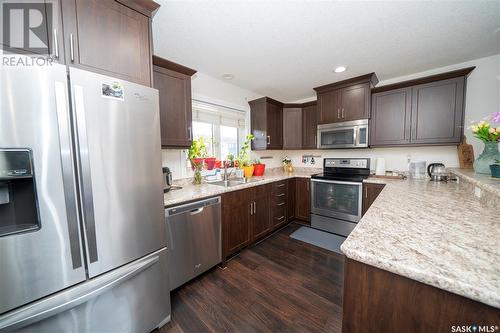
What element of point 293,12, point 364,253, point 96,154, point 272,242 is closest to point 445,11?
point 293,12

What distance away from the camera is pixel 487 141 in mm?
1526

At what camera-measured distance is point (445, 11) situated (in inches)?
56.2

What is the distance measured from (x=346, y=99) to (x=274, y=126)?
124 centimetres

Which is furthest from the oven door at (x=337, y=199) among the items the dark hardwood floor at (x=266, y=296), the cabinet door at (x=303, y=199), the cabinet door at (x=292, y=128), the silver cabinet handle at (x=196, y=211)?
the silver cabinet handle at (x=196, y=211)

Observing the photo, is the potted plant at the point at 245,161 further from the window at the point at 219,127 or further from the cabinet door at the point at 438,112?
the cabinet door at the point at 438,112

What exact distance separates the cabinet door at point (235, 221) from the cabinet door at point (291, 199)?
1.07 metres

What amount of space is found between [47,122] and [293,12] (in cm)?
177

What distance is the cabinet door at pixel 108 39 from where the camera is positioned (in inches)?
39.9

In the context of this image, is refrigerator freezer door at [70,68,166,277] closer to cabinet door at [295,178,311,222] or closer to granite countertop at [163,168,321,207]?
granite countertop at [163,168,321,207]

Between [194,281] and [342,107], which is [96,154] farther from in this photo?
[342,107]

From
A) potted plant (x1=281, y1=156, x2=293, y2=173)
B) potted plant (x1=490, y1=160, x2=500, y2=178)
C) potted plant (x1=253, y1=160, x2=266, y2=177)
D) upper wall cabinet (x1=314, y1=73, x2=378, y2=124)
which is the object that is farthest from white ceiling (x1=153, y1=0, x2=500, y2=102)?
potted plant (x1=281, y1=156, x2=293, y2=173)

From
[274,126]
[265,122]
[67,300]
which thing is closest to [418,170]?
[274,126]

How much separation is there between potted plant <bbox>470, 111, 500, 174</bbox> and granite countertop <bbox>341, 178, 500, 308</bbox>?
2.44 feet

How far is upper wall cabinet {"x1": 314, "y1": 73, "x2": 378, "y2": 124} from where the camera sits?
2652 millimetres
